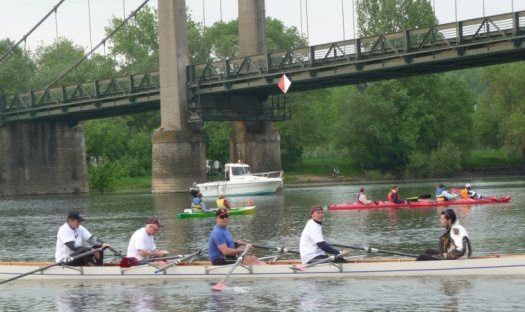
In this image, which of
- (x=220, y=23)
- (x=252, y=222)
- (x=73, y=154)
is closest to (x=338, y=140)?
(x=73, y=154)

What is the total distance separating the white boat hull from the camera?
8488 cm

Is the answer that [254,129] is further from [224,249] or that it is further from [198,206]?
[224,249]

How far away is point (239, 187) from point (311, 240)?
57192mm

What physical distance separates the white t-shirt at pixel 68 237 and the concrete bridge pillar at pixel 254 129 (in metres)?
67.8

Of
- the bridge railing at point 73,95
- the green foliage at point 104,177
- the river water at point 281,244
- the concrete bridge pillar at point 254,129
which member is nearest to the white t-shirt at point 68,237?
the river water at point 281,244

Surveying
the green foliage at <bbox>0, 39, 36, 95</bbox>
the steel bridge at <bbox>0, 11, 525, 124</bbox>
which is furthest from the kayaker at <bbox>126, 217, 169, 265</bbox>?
the green foliage at <bbox>0, 39, 36, 95</bbox>

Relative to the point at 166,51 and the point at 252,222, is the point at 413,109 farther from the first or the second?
the point at 252,222

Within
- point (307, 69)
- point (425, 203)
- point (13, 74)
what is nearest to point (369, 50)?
point (307, 69)

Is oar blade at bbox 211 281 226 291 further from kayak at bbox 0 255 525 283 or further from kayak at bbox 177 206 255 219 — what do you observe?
kayak at bbox 177 206 255 219

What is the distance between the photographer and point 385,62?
251ft

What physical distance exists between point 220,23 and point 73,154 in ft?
154

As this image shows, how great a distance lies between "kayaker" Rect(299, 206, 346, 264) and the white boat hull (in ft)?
186

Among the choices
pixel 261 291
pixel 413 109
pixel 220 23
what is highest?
pixel 220 23

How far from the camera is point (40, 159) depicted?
108 meters
